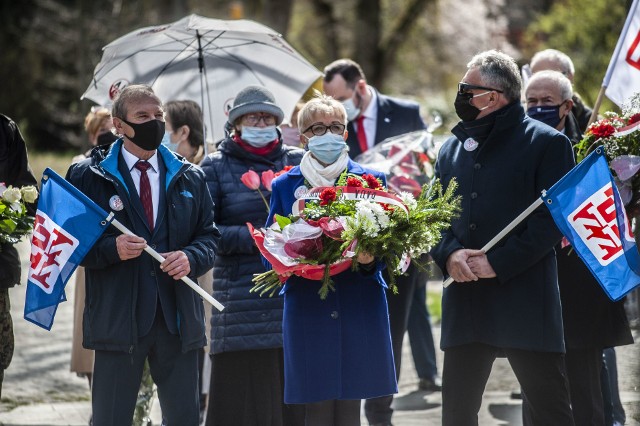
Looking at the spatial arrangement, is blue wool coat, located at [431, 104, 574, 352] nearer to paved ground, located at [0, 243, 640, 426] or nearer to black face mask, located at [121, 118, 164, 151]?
black face mask, located at [121, 118, 164, 151]

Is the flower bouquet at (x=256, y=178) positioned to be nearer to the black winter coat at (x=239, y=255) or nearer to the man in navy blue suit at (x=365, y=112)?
the black winter coat at (x=239, y=255)

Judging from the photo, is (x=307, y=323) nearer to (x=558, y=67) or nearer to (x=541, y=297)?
(x=541, y=297)

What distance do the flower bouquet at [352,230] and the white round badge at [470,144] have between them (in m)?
0.33

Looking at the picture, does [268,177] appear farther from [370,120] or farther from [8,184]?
[370,120]

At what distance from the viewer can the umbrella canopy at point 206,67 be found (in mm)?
7664

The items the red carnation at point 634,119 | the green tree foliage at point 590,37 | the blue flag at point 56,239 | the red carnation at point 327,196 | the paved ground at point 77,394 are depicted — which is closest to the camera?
the red carnation at point 327,196

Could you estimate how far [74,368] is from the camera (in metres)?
7.92

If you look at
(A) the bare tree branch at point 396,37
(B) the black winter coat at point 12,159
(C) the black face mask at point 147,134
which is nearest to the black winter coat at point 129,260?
(C) the black face mask at point 147,134

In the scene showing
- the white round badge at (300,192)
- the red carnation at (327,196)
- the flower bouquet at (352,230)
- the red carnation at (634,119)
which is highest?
the red carnation at (634,119)

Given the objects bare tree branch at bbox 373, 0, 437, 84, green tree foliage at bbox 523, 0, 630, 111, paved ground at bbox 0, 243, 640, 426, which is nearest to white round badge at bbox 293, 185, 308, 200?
paved ground at bbox 0, 243, 640, 426

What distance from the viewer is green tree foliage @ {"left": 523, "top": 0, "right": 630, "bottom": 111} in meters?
19.0

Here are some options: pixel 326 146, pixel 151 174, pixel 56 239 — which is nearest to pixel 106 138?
pixel 151 174

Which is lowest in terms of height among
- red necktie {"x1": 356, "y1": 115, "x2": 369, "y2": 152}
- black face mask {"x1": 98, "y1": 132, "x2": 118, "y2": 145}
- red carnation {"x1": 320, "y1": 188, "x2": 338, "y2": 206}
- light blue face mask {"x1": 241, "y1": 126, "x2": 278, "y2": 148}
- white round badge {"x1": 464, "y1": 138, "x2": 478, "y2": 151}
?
red carnation {"x1": 320, "y1": 188, "x2": 338, "y2": 206}

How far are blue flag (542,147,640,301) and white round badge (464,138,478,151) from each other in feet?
1.64
